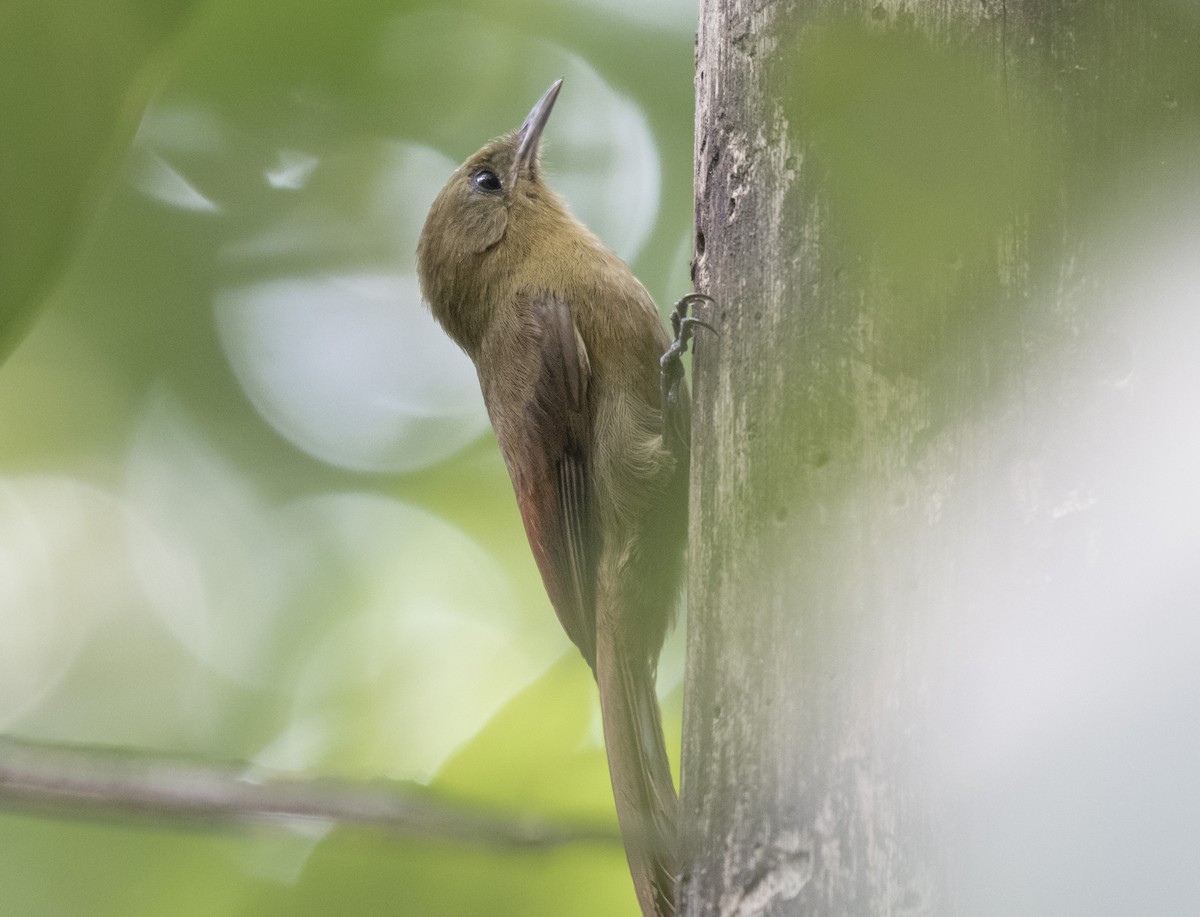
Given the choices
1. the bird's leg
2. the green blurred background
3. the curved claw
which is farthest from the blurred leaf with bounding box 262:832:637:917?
the bird's leg

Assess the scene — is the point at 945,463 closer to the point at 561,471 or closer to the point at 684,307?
the point at 684,307

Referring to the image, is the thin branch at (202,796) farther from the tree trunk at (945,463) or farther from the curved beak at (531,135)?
the curved beak at (531,135)

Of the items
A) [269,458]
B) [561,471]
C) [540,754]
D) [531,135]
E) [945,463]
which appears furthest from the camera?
[531,135]

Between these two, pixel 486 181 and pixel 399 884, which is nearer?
pixel 399 884

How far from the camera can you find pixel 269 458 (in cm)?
262

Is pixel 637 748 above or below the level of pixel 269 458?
below

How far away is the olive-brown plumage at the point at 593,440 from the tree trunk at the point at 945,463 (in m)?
0.95

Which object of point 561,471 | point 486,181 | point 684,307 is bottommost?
point 561,471

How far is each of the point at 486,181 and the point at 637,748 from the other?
2362mm

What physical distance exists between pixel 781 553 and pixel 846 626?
0.20m

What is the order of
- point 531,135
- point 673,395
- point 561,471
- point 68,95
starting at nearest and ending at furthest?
1. point 68,95
2. point 673,395
3. point 561,471
4. point 531,135

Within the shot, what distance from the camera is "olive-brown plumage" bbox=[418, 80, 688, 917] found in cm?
331

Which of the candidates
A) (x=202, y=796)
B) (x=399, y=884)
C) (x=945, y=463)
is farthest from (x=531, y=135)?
(x=202, y=796)

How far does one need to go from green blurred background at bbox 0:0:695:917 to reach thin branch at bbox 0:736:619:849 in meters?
0.04
